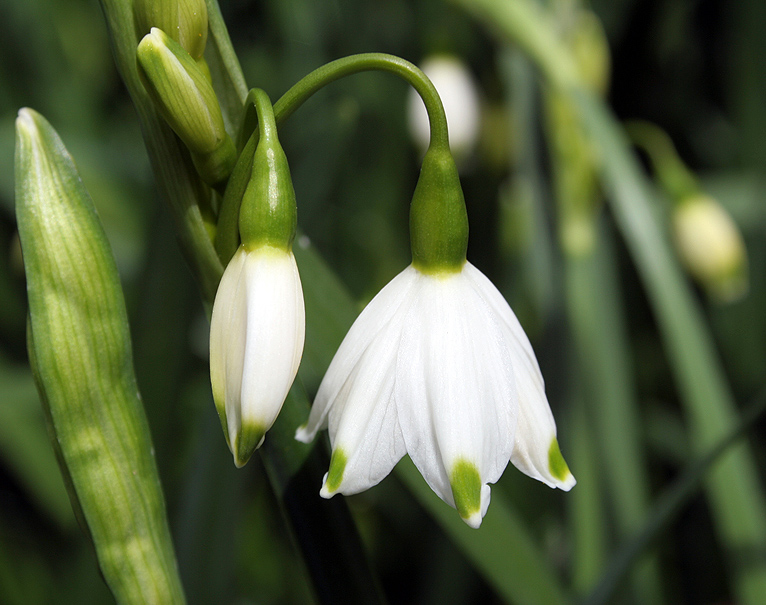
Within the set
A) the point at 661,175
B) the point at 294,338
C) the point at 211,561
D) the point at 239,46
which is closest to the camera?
the point at 294,338

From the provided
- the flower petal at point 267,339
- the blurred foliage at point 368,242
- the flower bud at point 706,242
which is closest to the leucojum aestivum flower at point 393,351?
the flower petal at point 267,339

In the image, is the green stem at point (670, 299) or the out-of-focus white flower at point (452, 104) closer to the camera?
the green stem at point (670, 299)

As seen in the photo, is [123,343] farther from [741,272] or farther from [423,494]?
[741,272]

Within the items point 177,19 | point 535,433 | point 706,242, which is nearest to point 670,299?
point 706,242

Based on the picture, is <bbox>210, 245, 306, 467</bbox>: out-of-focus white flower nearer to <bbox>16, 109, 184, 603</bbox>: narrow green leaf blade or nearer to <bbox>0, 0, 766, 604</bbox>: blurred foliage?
<bbox>16, 109, 184, 603</bbox>: narrow green leaf blade

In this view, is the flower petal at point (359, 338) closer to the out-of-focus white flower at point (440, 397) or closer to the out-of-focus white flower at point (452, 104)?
the out-of-focus white flower at point (440, 397)

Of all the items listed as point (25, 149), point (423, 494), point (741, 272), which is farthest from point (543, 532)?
point (25, 149)

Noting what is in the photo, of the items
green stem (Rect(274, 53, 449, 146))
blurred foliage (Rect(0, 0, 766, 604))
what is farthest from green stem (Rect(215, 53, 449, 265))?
blurred foliage (Rect(0, 0, 766, 604))
